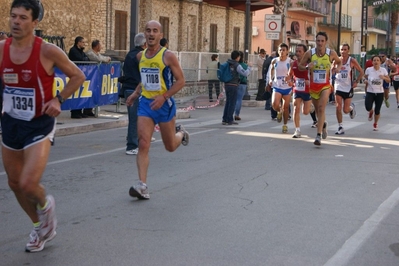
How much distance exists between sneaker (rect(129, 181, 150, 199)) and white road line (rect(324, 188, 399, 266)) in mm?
2419

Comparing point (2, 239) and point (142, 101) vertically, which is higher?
point (142, 101)

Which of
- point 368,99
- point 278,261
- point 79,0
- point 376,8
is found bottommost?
point 278,261

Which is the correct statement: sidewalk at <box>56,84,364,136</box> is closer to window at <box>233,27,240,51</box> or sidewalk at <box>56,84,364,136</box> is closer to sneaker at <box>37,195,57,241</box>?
sneaker at <box>37,195,57,241</box>

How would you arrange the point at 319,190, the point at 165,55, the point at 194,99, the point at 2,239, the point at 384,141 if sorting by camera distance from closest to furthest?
the point at 2,239 < the point at 165,55 < the point at 319,190 < the point at 384,141 < the point at 194,99

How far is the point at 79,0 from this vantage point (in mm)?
24406

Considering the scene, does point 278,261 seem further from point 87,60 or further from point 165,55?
point 87,60

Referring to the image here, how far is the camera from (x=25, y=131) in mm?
5660

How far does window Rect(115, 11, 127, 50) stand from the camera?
27.1 metres

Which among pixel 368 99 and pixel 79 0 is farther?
pixel 79 0

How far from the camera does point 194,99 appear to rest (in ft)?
78.0

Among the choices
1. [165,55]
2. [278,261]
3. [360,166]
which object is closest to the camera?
[278,261]

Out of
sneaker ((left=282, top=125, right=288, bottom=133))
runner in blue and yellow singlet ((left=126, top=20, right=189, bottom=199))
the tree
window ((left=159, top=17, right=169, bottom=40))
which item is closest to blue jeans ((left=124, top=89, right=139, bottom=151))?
runner in blue and yellow singlet ((left=126, top=20, right=189, bottom=199))

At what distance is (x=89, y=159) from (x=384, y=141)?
615 cm

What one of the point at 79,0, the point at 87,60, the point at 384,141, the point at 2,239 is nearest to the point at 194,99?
the point at 79,0
